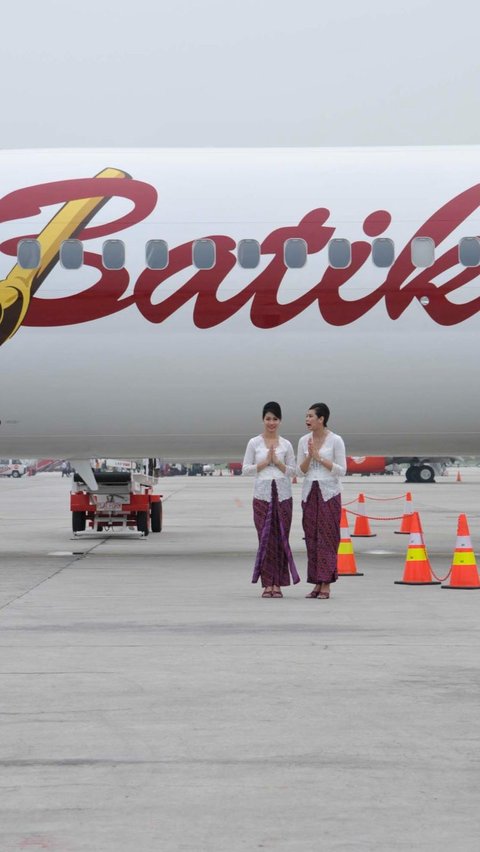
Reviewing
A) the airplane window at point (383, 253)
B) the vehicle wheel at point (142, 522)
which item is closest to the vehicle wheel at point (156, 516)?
the vehicle wheel at point (142, 522)

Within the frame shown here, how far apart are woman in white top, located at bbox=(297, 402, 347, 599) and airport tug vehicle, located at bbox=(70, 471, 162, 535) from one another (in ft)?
25.7

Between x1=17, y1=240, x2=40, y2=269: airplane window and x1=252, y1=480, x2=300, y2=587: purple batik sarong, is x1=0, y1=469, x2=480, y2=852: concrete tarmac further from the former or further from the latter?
x1=17, y1=240, x2=40, y2=269: airplane window

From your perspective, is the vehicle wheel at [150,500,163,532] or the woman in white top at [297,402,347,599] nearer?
the woman in white top at [297,402,347,599]

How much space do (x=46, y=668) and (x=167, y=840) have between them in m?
Answer: 3.97

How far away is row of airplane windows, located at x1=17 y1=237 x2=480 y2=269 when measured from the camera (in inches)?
644

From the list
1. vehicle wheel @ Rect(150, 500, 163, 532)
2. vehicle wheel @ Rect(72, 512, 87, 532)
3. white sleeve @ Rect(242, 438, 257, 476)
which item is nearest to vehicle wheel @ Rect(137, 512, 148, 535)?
vehicle wheel @ Rect(72, 512, 87, 532)

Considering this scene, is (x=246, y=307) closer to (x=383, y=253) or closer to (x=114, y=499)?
(x=383, y=253)

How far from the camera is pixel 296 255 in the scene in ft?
53.7

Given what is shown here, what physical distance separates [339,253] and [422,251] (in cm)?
106

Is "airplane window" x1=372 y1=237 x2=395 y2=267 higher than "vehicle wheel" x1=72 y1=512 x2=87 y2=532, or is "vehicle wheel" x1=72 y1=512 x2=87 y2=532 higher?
"airplane window" x1=372 y1=237 x2=395 y2=267

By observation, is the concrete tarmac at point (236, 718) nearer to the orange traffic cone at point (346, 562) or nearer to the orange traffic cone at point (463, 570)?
the orange traffic cone at point (463, 570)

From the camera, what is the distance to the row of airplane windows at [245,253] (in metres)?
16.4

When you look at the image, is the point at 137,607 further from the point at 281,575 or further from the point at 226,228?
the point at 226,228

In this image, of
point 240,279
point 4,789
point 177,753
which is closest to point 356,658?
point 177,753
